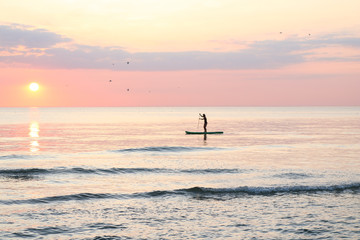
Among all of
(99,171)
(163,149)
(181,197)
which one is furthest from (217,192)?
(163,149)

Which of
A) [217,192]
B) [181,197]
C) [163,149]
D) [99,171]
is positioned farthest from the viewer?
[163,149]

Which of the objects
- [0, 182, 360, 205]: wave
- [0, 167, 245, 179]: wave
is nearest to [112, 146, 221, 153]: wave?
[0, 167, 245, 179]: wave

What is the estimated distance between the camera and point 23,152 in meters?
42.6

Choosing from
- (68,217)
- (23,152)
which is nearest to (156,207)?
(68,217)

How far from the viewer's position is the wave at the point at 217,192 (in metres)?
20.4

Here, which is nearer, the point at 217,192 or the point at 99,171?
the point at 217,192

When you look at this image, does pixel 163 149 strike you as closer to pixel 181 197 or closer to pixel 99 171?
pixel 99 171

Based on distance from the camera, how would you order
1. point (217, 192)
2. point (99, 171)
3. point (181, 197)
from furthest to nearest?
1. point (99, 171)
2. point (217, 192)
3. point (181, 197)

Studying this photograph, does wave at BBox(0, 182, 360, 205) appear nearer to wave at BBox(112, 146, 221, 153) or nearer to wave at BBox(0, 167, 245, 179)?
wave at BBox(0, 167, 245, 179)

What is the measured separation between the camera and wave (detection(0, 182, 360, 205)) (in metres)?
20.4

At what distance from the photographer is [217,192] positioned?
22031 mm

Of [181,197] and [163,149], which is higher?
[163,149]

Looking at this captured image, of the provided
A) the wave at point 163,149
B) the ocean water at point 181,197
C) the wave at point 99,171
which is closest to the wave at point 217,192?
the ocean water at point 181,197

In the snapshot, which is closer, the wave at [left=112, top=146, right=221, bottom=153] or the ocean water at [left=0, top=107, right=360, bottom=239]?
the ocean water at [left=0, top=107, right=360, bottom=239]
